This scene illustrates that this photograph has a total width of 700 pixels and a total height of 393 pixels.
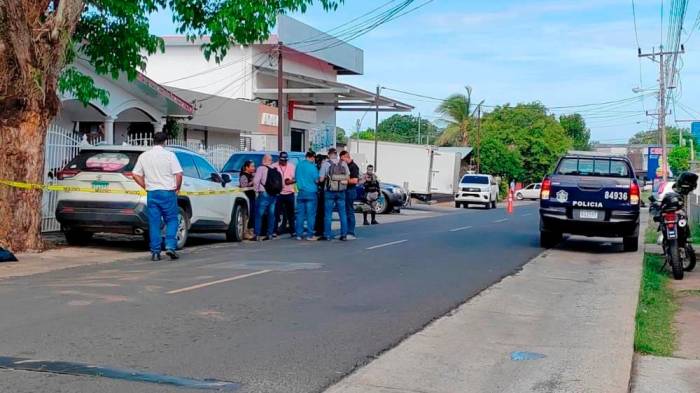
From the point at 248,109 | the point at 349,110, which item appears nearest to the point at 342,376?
the point at 248,109

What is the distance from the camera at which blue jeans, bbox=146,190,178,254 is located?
41.5 feet

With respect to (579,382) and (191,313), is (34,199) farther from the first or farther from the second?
(579,382)

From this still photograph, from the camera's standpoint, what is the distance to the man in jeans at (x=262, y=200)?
55.7ft

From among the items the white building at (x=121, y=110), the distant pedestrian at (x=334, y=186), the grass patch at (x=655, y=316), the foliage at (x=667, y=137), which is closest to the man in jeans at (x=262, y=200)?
the distant pedestrian at (x=334, y=186)

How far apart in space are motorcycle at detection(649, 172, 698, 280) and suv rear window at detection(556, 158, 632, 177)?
3338 millimetres

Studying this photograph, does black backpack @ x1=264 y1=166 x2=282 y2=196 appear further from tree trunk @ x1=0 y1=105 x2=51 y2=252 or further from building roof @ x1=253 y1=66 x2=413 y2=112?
building roof @ x1=253 y1=66 x2=413 y2=112

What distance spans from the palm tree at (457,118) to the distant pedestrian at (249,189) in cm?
5306

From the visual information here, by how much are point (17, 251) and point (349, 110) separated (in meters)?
37.9

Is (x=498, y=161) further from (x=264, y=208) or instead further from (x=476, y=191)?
(x=264, y=208)

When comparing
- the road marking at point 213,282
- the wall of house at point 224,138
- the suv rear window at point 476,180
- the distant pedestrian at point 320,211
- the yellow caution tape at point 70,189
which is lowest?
the road marking at point 213,282

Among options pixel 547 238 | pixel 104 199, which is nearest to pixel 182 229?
pixel 104 199

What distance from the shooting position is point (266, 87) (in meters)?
42.4

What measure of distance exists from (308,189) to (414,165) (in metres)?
27.0

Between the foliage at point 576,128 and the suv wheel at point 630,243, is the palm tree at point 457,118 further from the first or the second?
the suv wheel at point 630,243
